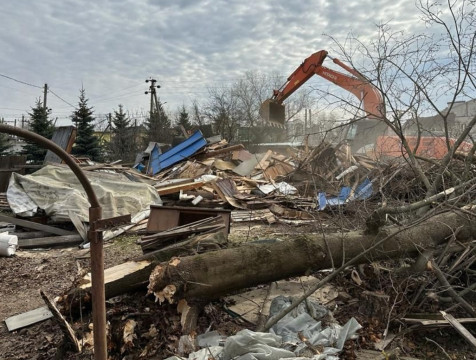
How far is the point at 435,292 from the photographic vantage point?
11.3 ft

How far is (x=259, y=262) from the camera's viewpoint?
10.6 ft

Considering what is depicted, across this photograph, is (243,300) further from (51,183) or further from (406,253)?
(51,183)

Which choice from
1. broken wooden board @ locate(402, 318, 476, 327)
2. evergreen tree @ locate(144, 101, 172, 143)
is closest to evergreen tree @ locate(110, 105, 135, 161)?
evergreen tree @ locate(144, 101, 172, 143)

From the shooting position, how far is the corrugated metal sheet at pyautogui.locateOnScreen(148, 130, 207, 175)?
39.7 feet

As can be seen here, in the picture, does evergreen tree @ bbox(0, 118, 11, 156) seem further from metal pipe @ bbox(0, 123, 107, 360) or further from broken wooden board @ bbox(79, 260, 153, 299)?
metal pipe @ bbox(0, 123, 107, 360)

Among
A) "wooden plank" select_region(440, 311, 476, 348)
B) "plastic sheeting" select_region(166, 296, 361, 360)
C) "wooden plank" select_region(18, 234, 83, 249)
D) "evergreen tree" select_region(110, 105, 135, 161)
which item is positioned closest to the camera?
"plastic sheeting" select_region(166, 296, 361, 360)

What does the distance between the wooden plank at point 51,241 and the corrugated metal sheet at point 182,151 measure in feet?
18.9

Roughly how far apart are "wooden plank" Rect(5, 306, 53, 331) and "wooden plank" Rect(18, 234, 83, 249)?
10.4ft

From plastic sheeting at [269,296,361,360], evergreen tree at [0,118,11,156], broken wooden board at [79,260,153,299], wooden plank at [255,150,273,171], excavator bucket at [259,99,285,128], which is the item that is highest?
excavator bucket at [259,99,285,128]

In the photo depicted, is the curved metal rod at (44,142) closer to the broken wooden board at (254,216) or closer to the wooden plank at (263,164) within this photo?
the broken wooden board at (254,216)

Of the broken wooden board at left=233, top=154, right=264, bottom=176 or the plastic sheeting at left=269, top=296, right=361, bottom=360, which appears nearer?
the plastic sheeting at left=269, top=296, right=361, bottom=360

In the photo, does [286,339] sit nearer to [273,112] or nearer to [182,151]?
[273,112]

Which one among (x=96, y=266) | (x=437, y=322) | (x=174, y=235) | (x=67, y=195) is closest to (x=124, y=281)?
(x=174, y=235)

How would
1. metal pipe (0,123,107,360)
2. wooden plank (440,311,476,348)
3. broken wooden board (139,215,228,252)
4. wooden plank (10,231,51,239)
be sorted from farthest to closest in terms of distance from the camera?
wooden plank (10,231,51,239) → broken wooden board (139,215,228,252) → wooden plank (440,311,476,348) → metal pipe (0,123,107,360)
